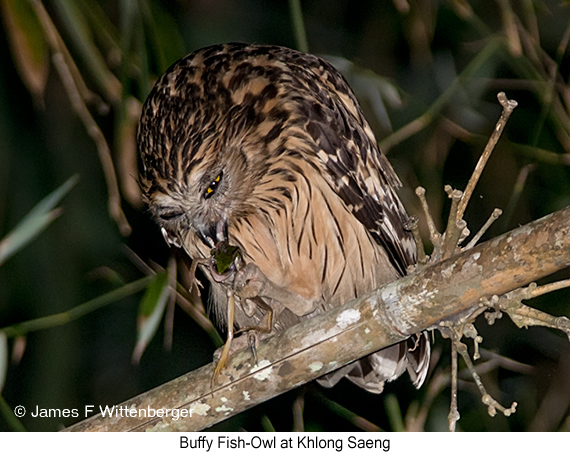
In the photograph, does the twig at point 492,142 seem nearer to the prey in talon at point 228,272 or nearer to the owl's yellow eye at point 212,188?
the prey in talon at point 228,272

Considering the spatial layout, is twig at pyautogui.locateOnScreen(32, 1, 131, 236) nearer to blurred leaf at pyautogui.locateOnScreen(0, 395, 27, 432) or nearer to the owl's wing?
blurred leaf at pyautogui.locateOnScreen(0, 395, 27, 432)

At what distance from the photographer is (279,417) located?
95.7 inches

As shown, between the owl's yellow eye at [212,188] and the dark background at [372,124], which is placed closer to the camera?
the owl's yellow eye at [212,188]

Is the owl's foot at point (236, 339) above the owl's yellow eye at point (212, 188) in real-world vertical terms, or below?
below

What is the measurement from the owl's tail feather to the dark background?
0.79 ft

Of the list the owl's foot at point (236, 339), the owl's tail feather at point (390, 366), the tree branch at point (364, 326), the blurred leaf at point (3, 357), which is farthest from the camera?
the blurred leaf at point (3, 357)

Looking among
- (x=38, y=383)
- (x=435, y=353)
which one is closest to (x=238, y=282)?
(x=38, y=383)

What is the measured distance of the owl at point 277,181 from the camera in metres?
1.84

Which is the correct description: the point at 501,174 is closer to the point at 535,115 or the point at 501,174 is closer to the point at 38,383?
the point at 535,115

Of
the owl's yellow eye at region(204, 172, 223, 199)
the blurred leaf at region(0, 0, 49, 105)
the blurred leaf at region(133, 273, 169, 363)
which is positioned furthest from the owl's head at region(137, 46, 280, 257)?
the blurred leaf at region(0, 0, 49, 105)

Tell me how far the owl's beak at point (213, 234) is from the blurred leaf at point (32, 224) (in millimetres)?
662

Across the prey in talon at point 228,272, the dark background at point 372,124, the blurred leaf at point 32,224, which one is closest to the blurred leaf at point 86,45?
the dark background at point 372,124

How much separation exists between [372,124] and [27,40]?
46.3 inches
